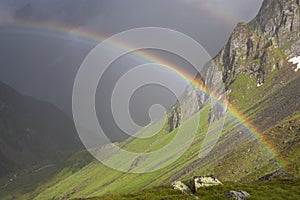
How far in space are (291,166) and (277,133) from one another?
2663 inches

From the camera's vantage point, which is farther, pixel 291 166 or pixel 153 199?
pixel 291 166

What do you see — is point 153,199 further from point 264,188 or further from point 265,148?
point 265,148

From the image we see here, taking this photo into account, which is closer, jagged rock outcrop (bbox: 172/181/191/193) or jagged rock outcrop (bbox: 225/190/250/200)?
jagged rock outcrop (bbox: 225/190/250/200)

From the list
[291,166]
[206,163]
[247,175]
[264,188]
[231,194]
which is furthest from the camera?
[206,163]

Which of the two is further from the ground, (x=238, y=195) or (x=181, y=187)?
(x=181, y=187)

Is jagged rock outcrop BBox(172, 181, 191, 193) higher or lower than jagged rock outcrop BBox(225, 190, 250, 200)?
higher

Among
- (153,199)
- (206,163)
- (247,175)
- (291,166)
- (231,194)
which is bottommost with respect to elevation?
(231,194)

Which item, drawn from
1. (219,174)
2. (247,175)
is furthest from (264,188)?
(219,174)

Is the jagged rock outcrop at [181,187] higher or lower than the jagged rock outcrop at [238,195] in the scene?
higher

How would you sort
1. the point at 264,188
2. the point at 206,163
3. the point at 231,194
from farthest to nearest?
the point at 206,163 < the point at 264,188 < the point at 231,194

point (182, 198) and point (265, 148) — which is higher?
point (265, 148)

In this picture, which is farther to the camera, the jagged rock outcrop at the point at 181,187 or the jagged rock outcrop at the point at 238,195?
the jagged rock outcrop at the point at 181,187

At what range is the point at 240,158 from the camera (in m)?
155

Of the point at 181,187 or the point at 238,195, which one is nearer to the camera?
the point at 238,195
